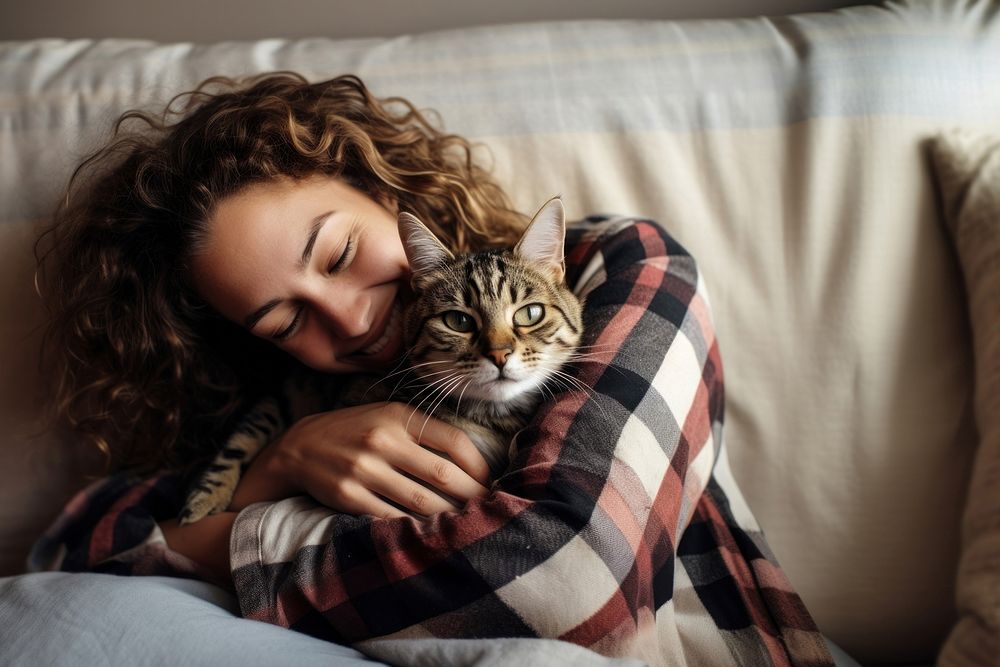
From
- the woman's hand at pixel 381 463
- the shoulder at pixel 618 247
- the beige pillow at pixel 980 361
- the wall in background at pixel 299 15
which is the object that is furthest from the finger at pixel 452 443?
the wall in background at pixel 299 15

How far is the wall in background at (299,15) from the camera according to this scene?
1.44 metres

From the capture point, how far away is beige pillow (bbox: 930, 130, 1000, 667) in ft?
2.40

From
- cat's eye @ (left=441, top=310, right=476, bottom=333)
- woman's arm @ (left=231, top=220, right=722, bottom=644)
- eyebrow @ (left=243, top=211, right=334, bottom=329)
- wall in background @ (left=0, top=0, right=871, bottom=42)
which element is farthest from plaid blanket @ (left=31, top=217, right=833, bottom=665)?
wall in background @ (left=0, top=0, right=871, bottom=42)

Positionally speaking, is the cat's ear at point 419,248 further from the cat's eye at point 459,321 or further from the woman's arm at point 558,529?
the woman's arm at point 558,529

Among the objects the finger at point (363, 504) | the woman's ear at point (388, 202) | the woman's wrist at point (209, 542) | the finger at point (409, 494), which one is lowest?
the woman's wrist at point (209, 542)

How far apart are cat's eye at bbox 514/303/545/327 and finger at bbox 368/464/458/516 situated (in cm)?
27

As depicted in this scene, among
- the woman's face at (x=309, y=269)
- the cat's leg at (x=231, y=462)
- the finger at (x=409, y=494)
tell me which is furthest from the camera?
the cat's leg at (x=231, y=462)

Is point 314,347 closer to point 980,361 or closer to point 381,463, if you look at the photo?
point 381,463

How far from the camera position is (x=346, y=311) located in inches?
38.4

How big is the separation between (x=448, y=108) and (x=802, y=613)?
103 centimetres

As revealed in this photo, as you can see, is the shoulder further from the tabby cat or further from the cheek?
the cheek

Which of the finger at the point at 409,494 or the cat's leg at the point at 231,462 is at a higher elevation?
the finger at the point at 409,494

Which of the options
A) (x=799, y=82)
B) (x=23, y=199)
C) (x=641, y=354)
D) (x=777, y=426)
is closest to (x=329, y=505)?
(x=641, y=354)

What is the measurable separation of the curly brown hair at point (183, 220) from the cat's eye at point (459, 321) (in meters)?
0.28
